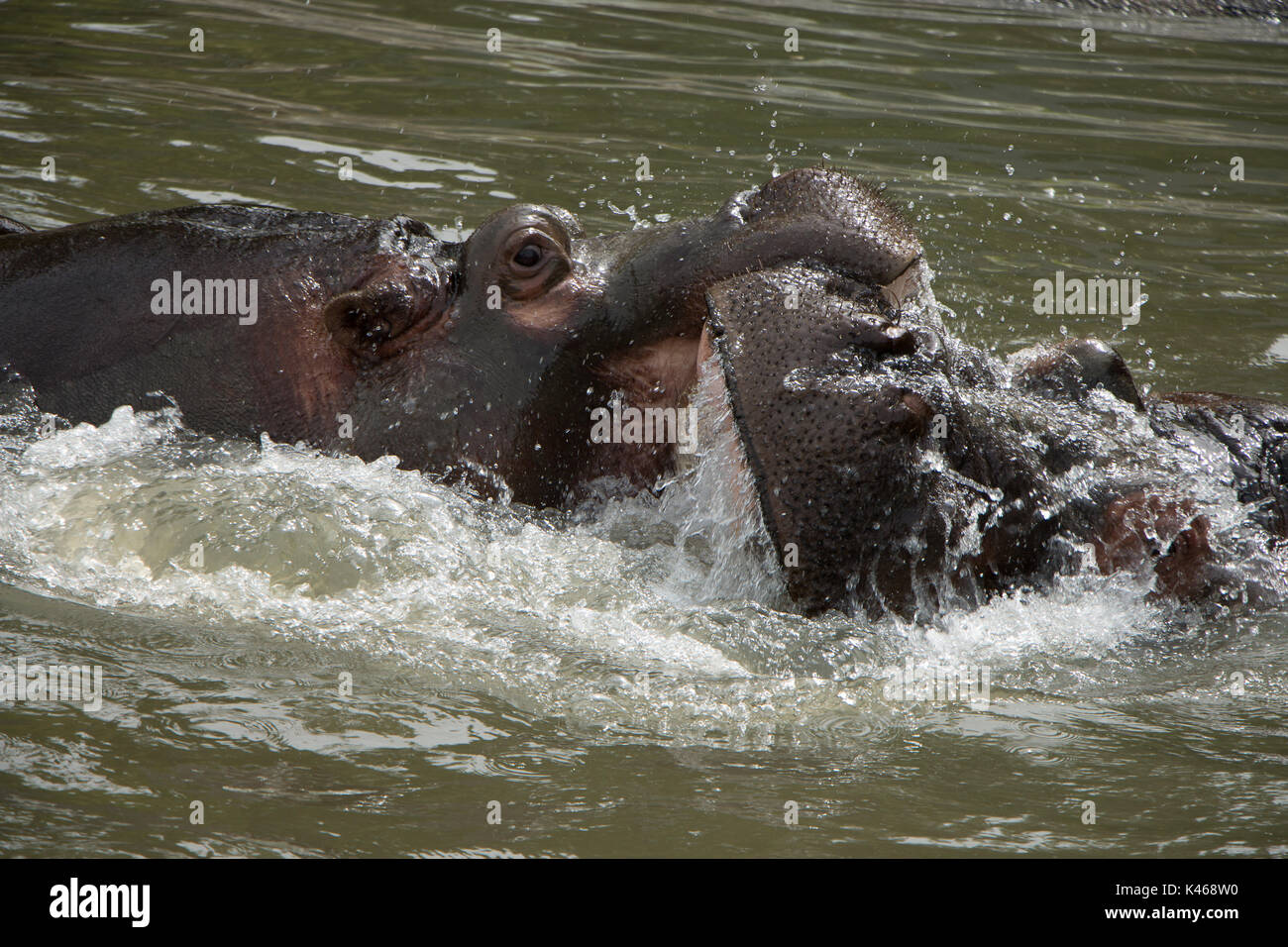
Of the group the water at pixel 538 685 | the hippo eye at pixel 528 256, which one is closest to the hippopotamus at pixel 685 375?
the hippo eye at pixel 528 256

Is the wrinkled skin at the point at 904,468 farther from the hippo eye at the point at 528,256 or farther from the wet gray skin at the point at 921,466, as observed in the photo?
the hippo eye at the point at 528,256

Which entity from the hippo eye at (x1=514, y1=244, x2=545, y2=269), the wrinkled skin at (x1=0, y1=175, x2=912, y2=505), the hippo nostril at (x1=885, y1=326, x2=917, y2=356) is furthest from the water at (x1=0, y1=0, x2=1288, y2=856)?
the hippo eye at (x1=514, y1=244, x2=545, y2=269)

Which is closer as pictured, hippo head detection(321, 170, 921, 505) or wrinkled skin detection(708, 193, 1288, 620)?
wrinkled skin detection(708, 193, 1288, 620)

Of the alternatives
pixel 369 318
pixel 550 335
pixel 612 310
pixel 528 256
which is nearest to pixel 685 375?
pixel 612 310

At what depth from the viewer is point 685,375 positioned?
364 centimetres

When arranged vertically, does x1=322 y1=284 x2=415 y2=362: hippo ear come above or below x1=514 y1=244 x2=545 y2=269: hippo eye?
below

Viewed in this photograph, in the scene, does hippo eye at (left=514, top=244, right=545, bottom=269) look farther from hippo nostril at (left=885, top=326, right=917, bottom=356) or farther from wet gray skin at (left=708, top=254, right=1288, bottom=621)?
hippo nostril at (left=885, top=326, right=917, bottom=356)

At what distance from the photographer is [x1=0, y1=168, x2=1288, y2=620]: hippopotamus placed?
3201 mm

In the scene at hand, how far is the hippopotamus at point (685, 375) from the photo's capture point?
320 centimetres

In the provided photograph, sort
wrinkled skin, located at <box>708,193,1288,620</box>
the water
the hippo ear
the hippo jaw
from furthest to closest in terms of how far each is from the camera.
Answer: the hippo ear, the hippo jaw, wrinkled skin, located at <box>708,193,1288,620</box>, the water

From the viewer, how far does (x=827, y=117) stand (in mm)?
9844

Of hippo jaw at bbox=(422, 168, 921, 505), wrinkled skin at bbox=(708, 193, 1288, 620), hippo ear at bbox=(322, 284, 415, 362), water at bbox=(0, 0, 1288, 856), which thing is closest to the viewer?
water at bbox=(0, 0, 1288, 856)

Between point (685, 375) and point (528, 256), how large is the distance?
0.45 meters

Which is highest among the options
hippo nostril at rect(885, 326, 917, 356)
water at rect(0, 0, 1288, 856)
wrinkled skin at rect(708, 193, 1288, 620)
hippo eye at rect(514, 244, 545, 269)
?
hippo eye at rect(514, 244, 545, 269)
